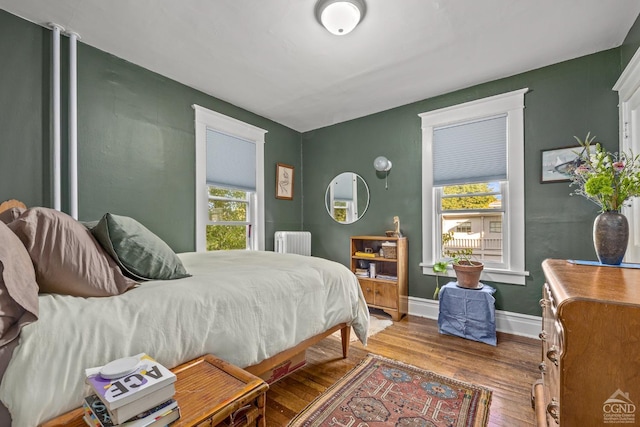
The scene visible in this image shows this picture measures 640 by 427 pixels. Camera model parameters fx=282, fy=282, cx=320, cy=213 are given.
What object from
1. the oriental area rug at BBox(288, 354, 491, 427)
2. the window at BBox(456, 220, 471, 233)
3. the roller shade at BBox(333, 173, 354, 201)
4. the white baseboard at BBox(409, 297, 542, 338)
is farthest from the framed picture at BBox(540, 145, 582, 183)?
the roller shade at BBox(333, 173, 354, 201)

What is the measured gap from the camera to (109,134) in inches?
98.3

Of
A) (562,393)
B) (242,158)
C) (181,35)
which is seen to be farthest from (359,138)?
(562,393)

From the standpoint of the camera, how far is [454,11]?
1979 mm

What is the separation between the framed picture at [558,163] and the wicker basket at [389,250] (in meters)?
1.56

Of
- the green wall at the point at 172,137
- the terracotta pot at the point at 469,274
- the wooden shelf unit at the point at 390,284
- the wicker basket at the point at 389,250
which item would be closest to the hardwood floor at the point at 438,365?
the wooden shelf unit at the point at 390,284

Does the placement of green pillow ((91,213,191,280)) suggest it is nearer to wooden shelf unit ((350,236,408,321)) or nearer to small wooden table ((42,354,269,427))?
small wooden table ((42,354,269,427))

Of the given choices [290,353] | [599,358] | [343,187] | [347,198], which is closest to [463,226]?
[347,198]

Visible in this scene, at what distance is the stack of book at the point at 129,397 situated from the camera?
2.51ft

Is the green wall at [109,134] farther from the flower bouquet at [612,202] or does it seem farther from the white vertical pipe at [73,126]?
the flower bouquet at [612,202]

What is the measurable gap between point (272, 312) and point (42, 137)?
2253mm

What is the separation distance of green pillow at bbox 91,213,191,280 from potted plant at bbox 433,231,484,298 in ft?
8.19

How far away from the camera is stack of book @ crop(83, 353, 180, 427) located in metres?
0.76

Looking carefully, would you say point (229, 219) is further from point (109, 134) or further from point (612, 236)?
point (612, 236)

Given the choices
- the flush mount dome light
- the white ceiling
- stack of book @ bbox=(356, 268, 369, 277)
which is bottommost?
stack of book @ bbox=(356, 268, 369, 277)
